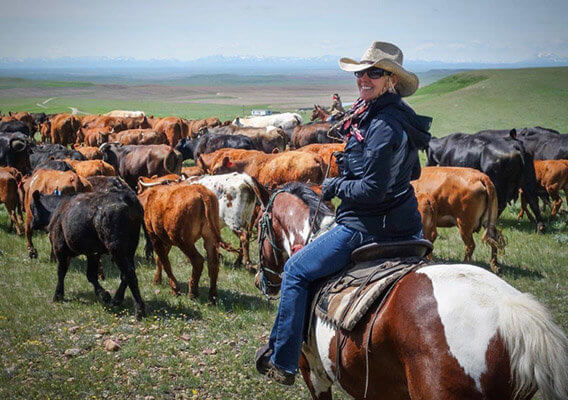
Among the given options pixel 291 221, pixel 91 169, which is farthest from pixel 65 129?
pixel 291 221

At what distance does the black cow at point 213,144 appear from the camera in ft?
64.9

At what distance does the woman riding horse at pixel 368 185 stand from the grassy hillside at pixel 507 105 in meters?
33.0

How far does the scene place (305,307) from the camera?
151 inches

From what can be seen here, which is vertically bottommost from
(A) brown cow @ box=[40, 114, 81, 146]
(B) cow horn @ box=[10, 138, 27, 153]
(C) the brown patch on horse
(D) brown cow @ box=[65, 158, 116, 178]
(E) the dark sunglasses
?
(A) brown cow @ box=[40, 114, 81, 146]

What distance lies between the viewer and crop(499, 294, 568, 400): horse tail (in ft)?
8.53

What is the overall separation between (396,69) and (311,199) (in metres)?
1.66

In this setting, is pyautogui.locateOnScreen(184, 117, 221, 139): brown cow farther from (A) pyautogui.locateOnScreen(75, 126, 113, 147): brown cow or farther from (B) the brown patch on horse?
(B) the brown patch on horse

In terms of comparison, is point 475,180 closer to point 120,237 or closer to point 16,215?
point 120,237

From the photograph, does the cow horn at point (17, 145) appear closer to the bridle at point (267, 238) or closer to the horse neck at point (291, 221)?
the bridle at point (267, 238)

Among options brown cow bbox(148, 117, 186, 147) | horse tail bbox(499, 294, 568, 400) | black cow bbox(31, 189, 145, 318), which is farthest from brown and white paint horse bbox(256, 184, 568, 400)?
brown cow bbox(148, 117, 186, 147)

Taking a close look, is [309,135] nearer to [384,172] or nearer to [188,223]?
[188,223]

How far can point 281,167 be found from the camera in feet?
42.5

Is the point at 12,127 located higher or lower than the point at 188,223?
lower

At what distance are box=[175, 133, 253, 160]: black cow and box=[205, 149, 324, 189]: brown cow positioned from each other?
18.8ft
